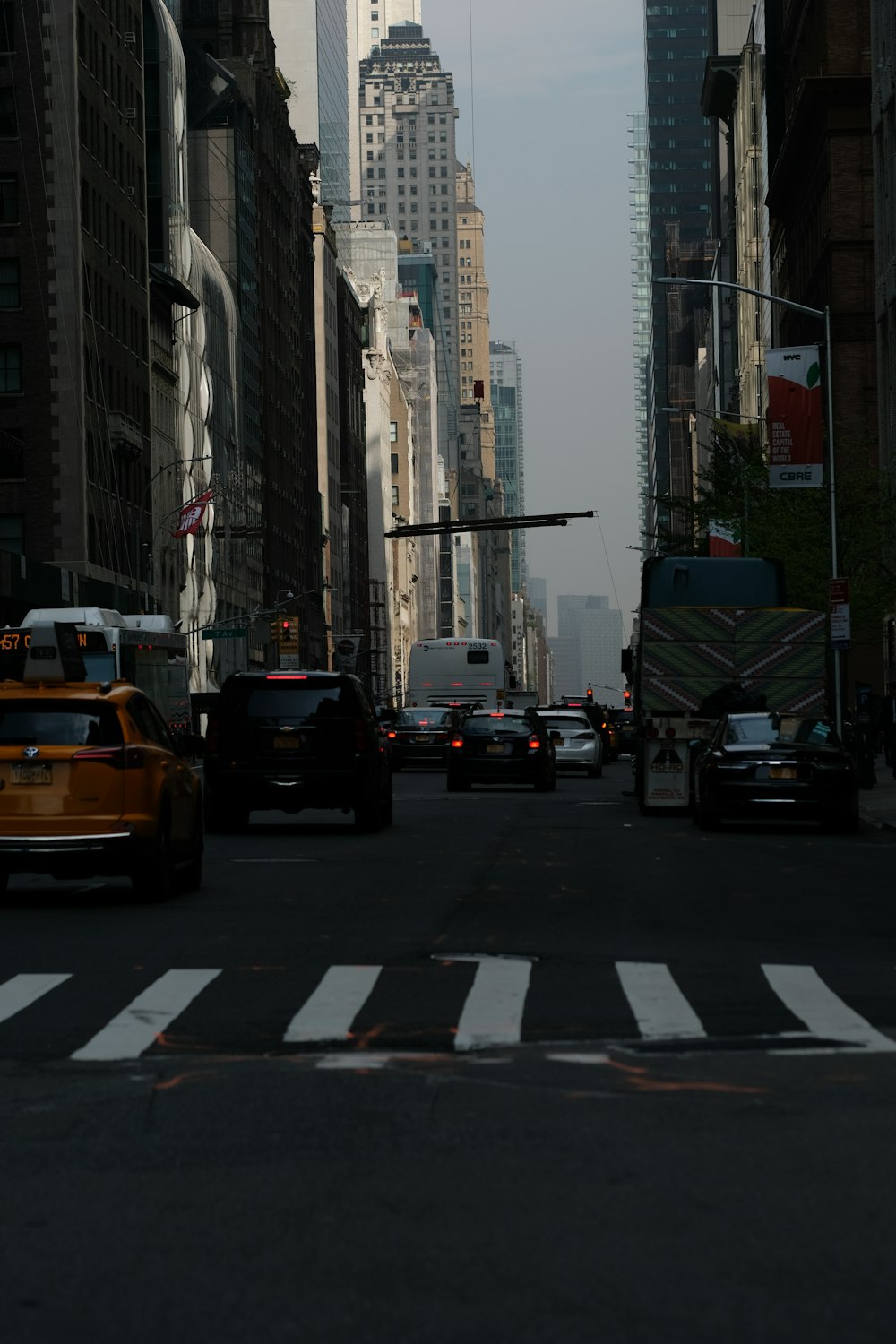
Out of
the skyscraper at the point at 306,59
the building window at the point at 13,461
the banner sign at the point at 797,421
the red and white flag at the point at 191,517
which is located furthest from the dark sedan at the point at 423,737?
the skyscraper at the point at 306,59

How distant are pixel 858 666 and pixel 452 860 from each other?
190 feet

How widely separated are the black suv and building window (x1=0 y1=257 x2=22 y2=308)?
5758cm

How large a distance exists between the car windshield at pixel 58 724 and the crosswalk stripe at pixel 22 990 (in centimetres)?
507

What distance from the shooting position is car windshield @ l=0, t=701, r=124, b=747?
17.8 m

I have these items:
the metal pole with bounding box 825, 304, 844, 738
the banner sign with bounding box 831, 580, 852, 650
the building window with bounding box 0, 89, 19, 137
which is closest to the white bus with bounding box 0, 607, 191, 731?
the banner sign with bounding box 831, 580, 852, 650

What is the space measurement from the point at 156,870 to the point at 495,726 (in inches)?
1027

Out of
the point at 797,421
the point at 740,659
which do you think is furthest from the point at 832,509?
the point at 740,659

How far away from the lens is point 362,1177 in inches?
284

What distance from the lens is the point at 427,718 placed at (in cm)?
5906

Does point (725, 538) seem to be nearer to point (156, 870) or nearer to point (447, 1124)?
point (156, 870)

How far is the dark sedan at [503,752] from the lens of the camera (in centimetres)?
4344

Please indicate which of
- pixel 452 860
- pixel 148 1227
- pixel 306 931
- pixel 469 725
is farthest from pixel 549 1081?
pixel 469 725

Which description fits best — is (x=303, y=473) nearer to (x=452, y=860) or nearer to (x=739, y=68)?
(x=739, y=68)

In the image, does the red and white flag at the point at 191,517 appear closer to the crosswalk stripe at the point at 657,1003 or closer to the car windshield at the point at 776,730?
the car windshield at the point at 776,730
